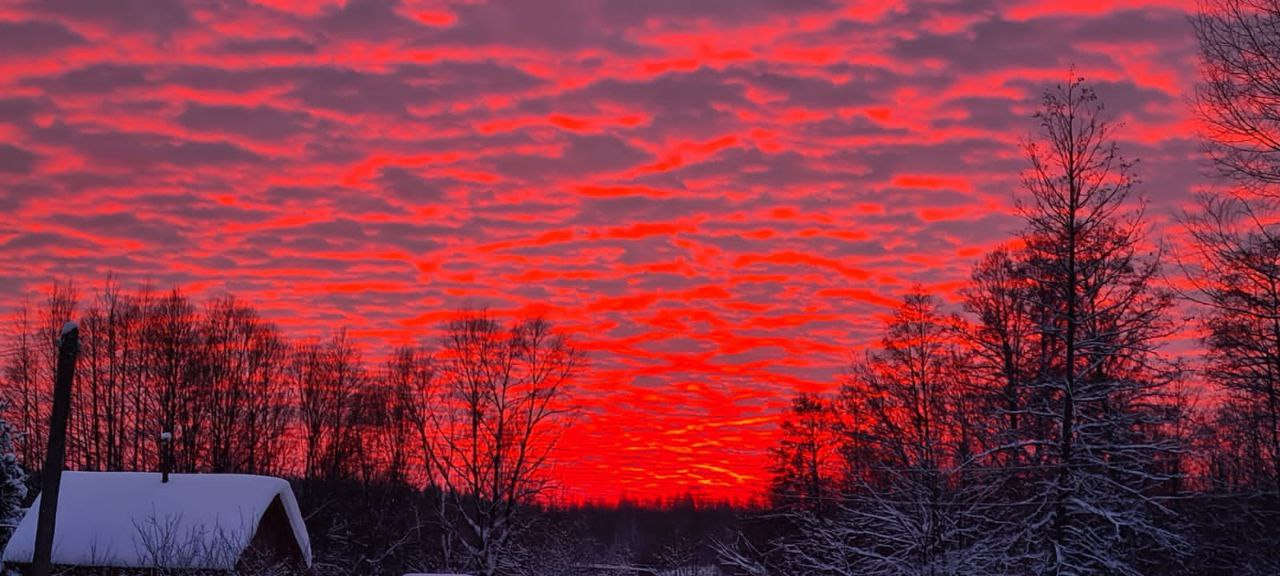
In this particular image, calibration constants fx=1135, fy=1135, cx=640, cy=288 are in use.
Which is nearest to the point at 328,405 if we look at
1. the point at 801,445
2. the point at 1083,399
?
the point at 801,445

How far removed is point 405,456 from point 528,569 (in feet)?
74.9

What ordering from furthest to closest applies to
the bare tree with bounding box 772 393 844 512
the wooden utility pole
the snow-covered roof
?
the bare tree with bounding box 772 393 844 512, the snow-covered roof, the wooden utility pole

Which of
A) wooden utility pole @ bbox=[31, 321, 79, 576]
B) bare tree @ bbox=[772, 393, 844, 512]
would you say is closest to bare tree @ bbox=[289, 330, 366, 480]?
bare tree @ bbox=[772, 393, 844, 512]

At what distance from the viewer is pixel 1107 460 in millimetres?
17188

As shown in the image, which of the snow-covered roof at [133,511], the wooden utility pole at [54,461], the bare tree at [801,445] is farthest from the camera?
the bare tree at [801,445]

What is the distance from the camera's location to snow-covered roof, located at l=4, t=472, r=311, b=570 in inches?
1257

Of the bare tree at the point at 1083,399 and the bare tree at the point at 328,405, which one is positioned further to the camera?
the bare tree at the point at 328,405

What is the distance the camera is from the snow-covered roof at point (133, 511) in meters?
31.9

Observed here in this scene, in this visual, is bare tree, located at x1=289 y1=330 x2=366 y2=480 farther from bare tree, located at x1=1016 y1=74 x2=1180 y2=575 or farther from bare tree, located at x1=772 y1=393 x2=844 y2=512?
bare tree, located at x1=1016 y1=74 x2=1180 y2=575

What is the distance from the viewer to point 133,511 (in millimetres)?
33531

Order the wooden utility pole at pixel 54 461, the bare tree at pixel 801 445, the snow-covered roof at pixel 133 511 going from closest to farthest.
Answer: the wooden utility pole at pixel 54 461 → the snow-covered roof at pixel 133 511 → the bare tree at pixel 801 445

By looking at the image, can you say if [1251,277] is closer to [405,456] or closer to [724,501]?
[405,456]

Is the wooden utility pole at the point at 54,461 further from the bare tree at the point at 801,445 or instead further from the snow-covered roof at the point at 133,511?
the bare tree at the point at 801,445

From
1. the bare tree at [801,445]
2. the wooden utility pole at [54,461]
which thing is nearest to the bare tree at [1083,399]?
the wooden utility pole at [54,461]
